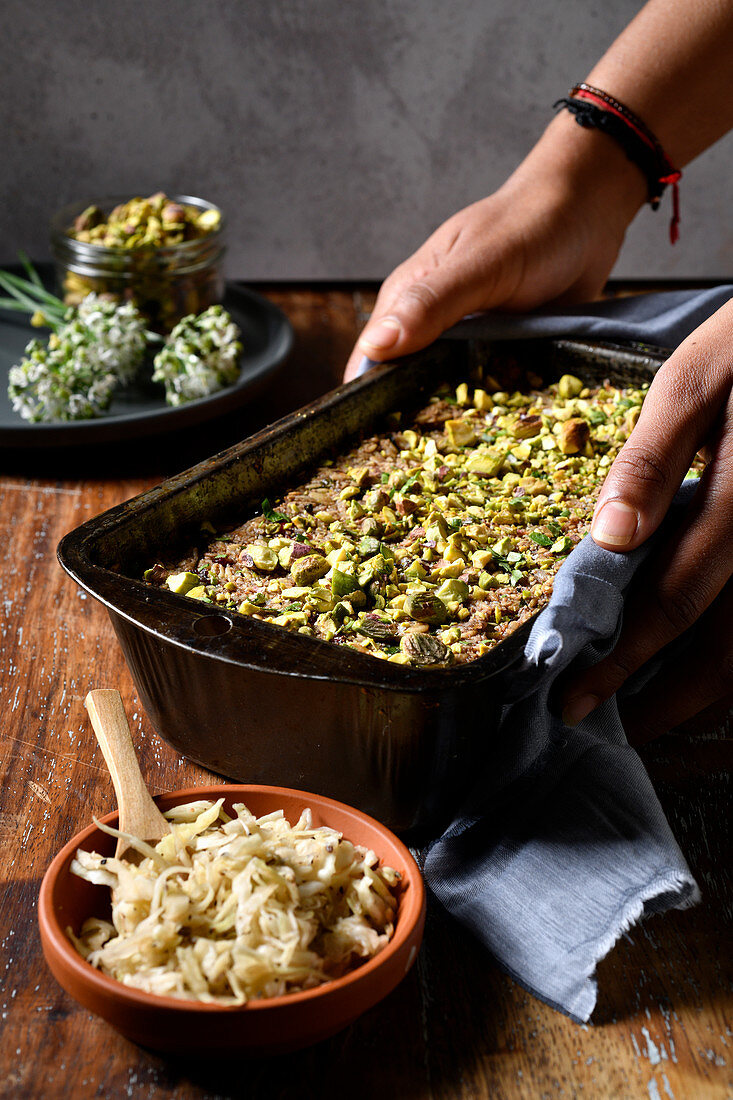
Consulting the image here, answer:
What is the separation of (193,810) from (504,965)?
0.66 feet

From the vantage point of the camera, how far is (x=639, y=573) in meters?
0.72

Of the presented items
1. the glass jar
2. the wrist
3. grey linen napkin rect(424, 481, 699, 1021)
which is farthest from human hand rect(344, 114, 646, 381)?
grey linen napkin rect(424, 481, 699, 1021)

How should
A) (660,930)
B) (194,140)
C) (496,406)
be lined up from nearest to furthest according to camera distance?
(660,930) < (496,406) < (194,140)

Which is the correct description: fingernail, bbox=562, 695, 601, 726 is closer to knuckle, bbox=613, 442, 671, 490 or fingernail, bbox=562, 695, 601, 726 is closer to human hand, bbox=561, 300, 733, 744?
human hand, bbox=561, 300, 733, 744

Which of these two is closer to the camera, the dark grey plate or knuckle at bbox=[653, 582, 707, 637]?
knuckle at bbox=[653, 582, 707, 637]

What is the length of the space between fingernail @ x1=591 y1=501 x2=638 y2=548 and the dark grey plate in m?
0.63

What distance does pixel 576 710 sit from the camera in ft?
2.17

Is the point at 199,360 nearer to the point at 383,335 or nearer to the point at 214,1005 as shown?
the point at 383,335

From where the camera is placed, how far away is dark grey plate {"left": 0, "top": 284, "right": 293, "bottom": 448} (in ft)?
3.70

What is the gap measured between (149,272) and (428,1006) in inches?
41.1

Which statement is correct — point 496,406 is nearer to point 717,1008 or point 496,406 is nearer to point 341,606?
point 341,606

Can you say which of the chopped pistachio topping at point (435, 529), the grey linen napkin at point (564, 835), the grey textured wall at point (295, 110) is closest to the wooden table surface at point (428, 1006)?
the grey linen napkin at point (564, 835)

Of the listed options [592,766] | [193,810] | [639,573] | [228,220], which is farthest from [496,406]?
[228,220]

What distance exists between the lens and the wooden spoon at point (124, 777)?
58 centimetres
